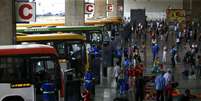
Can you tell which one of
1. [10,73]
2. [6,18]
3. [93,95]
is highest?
[6,18]

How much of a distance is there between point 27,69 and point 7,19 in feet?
8.89

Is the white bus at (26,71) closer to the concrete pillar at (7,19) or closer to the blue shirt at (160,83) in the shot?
the concrete pillar at (7,19)

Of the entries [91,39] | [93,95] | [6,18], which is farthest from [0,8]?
[91,39]

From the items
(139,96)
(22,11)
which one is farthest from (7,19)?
(139,96)

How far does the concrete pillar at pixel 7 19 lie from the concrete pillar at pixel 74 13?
61.1 feet

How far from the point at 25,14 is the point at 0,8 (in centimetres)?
113

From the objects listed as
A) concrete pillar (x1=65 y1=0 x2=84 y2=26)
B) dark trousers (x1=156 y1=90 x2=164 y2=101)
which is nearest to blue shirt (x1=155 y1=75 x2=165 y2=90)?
dark trousers (x1=156 y1=90 x2=164 y2=101)

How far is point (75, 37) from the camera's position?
92.2ft

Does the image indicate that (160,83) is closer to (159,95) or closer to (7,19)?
(159,95)

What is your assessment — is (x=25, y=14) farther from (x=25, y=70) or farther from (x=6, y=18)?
(x=25, y=70)

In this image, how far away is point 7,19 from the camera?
20828 millimetres

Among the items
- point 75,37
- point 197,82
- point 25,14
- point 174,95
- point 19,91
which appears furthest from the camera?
point 197,82

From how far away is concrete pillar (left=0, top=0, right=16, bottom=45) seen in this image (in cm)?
2073

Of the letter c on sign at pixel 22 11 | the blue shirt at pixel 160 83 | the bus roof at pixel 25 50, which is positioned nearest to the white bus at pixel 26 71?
the bus roof at pixel 25 50
